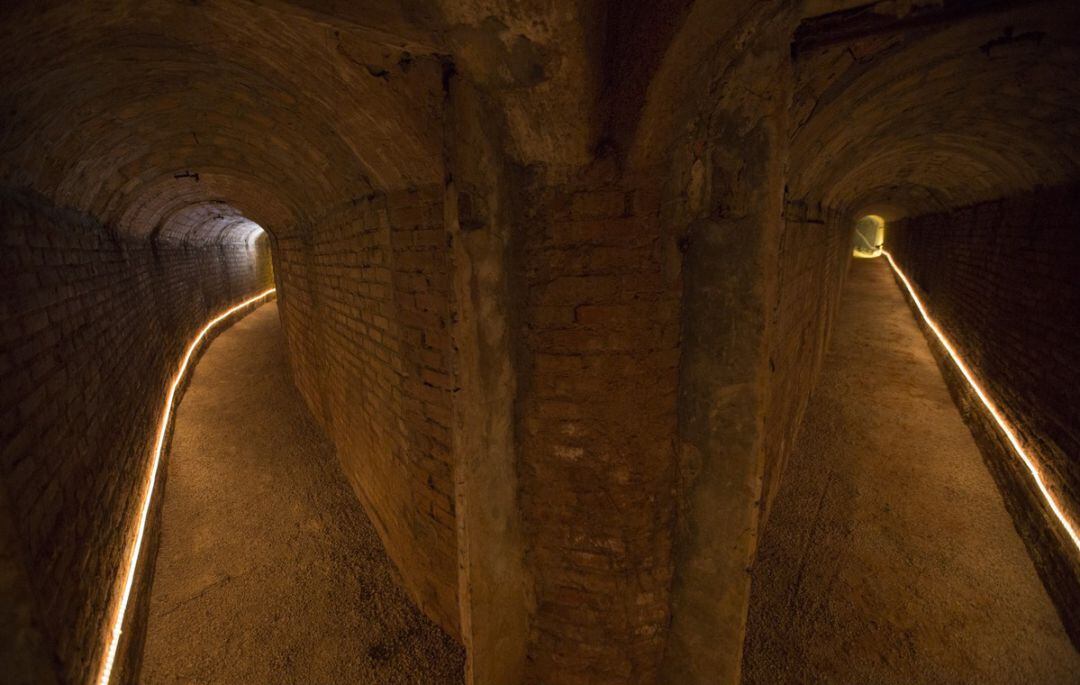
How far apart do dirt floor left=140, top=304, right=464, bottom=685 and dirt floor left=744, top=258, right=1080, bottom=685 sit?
2.49 metres

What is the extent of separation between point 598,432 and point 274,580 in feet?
10.3

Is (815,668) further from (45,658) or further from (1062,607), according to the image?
(45,658)

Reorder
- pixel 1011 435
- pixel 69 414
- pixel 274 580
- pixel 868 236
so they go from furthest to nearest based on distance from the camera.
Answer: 1. pixel 868 236
2. pixel 1011 435
3. pixel 274 580
4. pixel 69 414

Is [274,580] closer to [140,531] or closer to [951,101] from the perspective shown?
[140,531]

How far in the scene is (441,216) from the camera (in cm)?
225

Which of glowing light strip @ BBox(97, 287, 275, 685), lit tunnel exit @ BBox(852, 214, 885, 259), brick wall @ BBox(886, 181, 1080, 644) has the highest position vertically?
lit tunnel exit @ BBox(852, 214, 885, 259)

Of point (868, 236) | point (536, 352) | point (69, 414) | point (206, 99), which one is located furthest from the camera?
point (868, 236)

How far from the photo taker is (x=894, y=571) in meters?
3.51

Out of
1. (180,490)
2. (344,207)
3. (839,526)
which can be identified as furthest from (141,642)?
(839,526)

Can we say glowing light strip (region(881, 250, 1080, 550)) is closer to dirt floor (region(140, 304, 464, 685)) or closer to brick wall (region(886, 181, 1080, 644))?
brick wall (region(886, 181, 1080, 644))

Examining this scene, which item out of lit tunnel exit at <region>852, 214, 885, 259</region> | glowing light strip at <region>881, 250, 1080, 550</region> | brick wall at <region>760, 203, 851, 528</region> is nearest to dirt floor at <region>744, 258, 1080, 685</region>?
brick wall at <region>760, 203, 851, 528</region>

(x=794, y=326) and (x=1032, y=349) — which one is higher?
(x=794, y=326)

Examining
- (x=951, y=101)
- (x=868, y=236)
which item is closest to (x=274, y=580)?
(x=951, y=101)

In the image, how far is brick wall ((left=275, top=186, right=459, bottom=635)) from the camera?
243 centimetres
